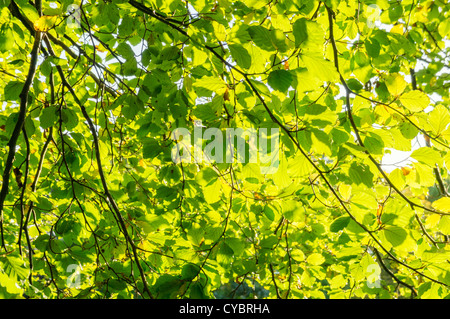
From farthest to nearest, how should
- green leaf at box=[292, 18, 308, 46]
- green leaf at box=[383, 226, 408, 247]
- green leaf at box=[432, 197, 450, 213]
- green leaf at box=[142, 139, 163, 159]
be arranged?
green leaf at box=[142, 139, 163, 159] → green leaf at box=[432, 197, 450, 213] → green leaf at box=[383, 226, 408, 247] → green leaf at box=[292, 18, 308, 46]

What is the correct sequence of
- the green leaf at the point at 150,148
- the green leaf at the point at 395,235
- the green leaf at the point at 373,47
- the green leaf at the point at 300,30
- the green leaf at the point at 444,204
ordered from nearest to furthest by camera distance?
the green leaf at the point at 300,30 < the green leaf at the point at 395,235 < the green leaf at the point at 444,204 < the green leaf at the point at 373,47 < the green leaf at the point at 150,148

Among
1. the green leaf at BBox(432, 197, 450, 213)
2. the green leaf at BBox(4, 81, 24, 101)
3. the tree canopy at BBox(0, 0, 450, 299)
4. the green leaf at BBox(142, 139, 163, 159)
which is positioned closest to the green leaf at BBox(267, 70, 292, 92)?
the tree canopy at BBox(0, 0, 450, 299)

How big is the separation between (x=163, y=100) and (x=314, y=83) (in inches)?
26.7

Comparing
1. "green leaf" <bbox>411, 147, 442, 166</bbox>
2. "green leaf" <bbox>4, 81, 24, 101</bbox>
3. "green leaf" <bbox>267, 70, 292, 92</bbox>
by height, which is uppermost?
"green leaf" <bbox>4, 81, 24, 101</bbox>

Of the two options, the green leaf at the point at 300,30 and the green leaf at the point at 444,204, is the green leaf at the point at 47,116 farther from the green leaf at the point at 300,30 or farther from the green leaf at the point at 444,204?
the green leaf at the point at 444,204

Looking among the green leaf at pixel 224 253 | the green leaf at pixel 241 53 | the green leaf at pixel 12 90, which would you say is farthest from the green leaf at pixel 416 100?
the green leaf at pixel 12 90

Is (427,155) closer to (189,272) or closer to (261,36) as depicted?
(261,36)

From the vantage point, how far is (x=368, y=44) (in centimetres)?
122

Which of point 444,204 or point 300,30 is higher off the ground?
point 300,30

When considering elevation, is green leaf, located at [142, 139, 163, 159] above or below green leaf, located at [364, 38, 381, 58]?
below

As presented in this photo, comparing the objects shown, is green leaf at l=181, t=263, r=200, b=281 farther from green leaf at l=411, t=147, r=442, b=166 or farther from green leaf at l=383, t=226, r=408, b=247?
green leaf at l=411, t=147, r=442, b=166

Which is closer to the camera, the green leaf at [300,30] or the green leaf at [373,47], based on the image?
the green leaf at [300,30]

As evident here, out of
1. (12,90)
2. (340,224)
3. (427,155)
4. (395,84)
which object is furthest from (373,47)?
(12,90)
